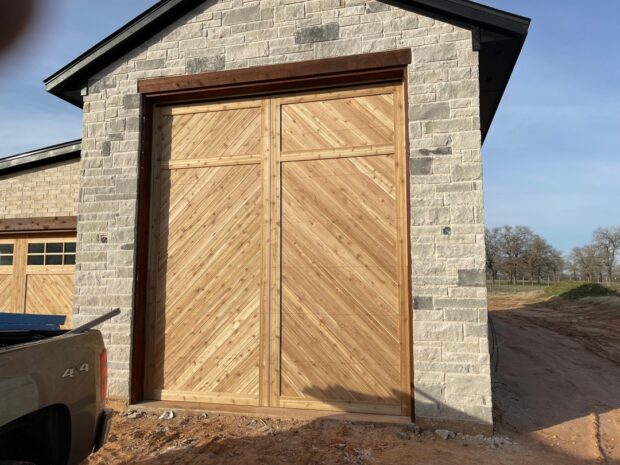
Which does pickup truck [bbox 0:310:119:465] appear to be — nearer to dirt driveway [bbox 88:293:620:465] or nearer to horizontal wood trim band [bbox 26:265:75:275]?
dirt driveway [bbox 88:293:620:465]

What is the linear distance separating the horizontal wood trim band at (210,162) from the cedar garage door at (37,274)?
3.75 metres

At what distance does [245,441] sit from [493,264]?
5559 centimetres

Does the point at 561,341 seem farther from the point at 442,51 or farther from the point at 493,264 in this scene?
the point at 493,264

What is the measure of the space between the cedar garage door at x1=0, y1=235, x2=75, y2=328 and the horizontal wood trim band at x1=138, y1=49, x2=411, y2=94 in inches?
168

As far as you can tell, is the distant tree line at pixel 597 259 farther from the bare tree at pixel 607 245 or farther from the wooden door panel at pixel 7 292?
the wooden door panel at pixel 7 292

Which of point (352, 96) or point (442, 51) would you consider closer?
point (442, 51)

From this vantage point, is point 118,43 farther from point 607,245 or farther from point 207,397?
point 607,245

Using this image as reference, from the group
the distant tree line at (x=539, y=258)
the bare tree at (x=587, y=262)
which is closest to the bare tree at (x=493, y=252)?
the distant tree line at (x=539, y=258)

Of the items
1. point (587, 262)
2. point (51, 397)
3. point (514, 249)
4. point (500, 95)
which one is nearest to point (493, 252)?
point (514, 249)

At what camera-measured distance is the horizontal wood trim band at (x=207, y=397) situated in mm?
5758

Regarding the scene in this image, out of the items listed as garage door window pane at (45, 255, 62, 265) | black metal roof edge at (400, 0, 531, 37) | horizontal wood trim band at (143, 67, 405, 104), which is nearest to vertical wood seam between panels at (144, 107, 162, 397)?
horizontal wood trim band at (143, 67, 405, 104)

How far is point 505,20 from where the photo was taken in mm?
5102

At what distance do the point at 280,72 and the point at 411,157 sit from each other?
2.05 meters

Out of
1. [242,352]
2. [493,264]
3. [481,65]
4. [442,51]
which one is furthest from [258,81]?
[493,264]
